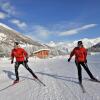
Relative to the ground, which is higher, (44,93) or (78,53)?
(78,53)

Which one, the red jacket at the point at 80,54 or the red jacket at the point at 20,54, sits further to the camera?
the red jacket at the point at 20,54

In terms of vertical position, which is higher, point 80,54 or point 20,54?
point 20,54

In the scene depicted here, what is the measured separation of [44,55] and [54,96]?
3532 inches

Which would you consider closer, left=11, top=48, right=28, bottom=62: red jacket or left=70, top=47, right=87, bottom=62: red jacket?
left=70, top=47, right=87, bottom=62: red jacket

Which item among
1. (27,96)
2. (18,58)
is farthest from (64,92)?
(18,58)

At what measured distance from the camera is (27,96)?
30.9 feet

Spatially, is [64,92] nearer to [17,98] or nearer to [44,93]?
[44,93]

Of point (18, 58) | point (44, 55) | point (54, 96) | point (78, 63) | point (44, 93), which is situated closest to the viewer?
point (54, 96)

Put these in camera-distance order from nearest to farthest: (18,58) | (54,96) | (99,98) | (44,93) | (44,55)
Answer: (99,98)
(54,96)
(44,93)
(18,58)
(44,55)

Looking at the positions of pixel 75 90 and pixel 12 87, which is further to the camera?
pixel 12 87

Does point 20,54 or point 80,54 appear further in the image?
point 20,54

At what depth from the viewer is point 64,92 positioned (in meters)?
9.64

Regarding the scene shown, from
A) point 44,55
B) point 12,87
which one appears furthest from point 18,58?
point 44,55

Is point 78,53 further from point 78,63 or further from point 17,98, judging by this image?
point 17,98
